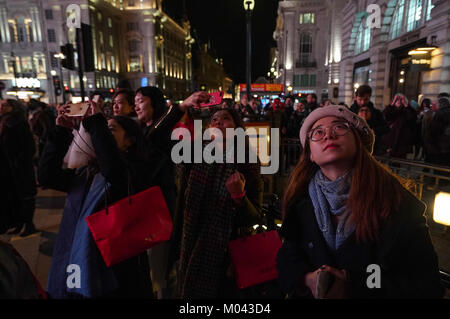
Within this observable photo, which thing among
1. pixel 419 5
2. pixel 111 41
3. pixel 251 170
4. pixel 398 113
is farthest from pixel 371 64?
pixel 111 41

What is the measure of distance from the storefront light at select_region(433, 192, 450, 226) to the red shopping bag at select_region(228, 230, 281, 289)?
215 cm

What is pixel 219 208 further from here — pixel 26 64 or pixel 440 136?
pixel 26 64

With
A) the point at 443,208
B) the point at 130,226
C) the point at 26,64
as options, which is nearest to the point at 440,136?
the point at 443,208

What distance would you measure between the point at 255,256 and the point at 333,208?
2.99 feet

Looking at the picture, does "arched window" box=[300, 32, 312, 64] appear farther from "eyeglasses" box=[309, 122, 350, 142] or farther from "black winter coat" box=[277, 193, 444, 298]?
"black winter coat" box=[277, 193, 444, 298]

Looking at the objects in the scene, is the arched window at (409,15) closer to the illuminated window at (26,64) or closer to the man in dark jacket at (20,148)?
the man in dark jacket at (20,148)

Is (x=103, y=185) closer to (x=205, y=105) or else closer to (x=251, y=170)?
→ (x=205, y=105)

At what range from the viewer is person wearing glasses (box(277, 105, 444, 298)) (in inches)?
52.2

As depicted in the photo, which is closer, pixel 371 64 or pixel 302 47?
pixel 371 64

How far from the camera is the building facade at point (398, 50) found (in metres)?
10.6

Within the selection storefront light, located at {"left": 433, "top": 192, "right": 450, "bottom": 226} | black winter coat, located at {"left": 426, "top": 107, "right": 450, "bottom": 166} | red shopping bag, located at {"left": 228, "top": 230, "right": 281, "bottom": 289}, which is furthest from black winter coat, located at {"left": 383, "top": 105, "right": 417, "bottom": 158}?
red shopping bag, located at {"left": 228, "top": 230, "right": 281, "bottom": 289}
